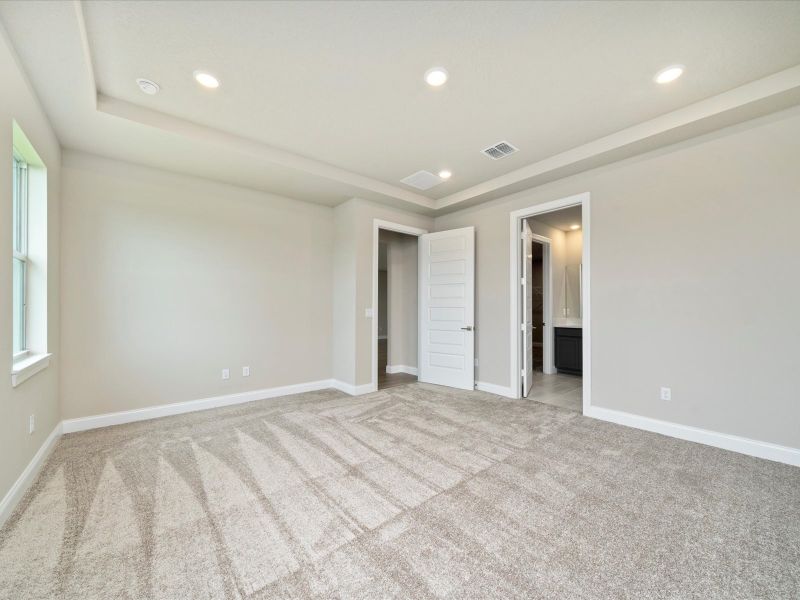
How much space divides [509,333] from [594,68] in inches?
117

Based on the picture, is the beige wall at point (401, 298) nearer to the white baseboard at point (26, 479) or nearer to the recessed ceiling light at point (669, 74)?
the recessed ceiling light at point (669, 74)

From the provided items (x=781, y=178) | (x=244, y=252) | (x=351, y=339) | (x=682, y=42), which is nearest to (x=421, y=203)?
(x=351, y=339)

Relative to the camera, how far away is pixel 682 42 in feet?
6.81

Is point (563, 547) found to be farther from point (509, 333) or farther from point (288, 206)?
point (288, 206)

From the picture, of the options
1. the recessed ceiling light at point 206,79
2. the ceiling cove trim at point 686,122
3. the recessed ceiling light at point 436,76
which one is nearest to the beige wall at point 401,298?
the ceiling cove trim at point 686,122

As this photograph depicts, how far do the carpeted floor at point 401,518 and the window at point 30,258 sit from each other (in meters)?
0.95

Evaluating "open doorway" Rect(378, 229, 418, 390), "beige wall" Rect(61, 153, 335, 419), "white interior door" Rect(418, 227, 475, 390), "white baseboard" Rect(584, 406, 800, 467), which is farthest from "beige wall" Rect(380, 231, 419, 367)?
"white baseboard" Rect(584, 406, 800, 467)

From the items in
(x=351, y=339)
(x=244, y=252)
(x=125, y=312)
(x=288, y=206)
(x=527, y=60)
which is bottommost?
(x=351, y=339)

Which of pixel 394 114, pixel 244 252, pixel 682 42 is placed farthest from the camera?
pixel 244 252

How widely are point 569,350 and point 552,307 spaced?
80 centimetres

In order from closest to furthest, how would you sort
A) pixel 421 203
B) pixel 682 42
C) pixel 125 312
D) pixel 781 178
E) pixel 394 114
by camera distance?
pixel 682 42 < pixel 781 178 < pixel 394 114 < pixel 125 312 < pixel 421 203

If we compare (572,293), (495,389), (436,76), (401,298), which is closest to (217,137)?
(436,76)

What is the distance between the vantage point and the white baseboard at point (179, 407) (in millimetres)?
3258

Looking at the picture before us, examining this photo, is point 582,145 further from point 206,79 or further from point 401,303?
point 401,303
